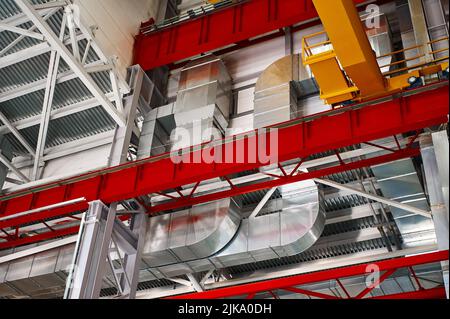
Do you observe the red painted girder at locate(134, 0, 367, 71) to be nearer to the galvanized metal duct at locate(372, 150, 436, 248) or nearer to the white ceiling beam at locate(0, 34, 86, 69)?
the white ceiling beam at locate(0, 34, 86, 69)

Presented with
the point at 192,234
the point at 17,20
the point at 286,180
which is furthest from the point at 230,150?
the point at 17,20

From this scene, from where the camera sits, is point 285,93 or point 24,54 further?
point 24,54

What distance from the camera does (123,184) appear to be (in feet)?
60.9

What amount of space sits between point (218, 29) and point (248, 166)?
319 inches

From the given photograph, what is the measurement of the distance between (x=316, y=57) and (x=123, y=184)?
23.8 ft

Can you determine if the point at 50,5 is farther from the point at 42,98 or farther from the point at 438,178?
the point at 438,178

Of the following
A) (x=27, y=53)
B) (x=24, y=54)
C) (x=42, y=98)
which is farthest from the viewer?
(x=42, y=98)

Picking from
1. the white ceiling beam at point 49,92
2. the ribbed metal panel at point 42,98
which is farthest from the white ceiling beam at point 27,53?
the ribbed metal panel at point 42,98

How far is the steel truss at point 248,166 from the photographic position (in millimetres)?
15508

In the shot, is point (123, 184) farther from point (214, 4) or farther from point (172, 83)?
point (214, 4)

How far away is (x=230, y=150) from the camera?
57.0ft

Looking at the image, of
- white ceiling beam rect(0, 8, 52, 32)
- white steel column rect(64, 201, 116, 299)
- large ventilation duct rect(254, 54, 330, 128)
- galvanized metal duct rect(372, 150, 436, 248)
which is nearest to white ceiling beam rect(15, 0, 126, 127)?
white ceiling beam rect(0, 8, 52, 32)
